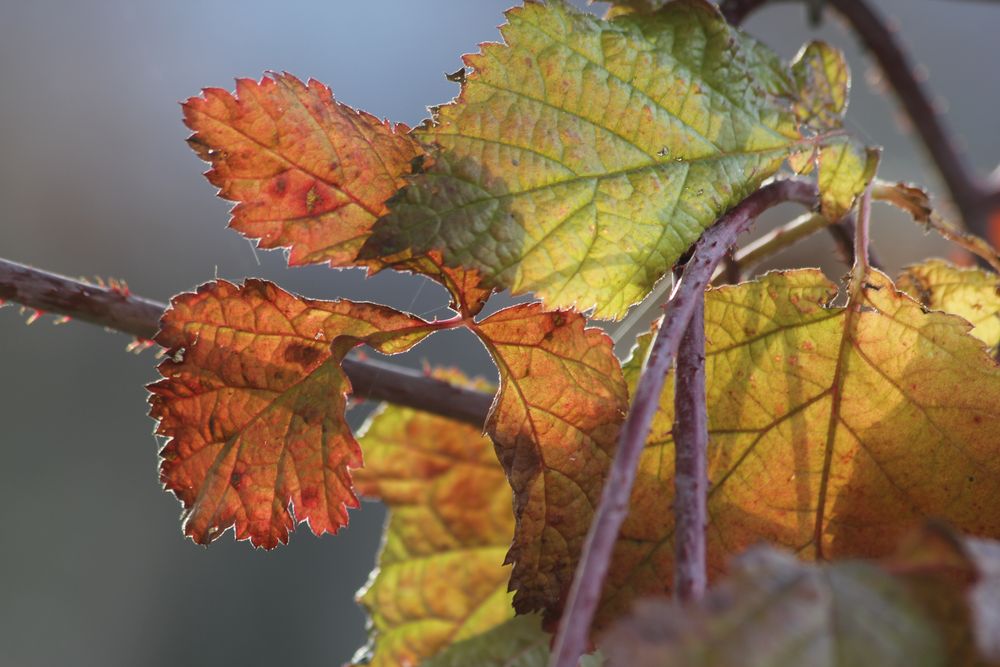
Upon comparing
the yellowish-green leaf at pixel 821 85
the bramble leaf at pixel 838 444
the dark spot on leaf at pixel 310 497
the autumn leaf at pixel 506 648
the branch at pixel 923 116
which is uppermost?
the branch at pixel 923 116

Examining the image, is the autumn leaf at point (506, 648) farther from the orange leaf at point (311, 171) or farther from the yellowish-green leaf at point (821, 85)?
the yellowish-green leaf at point (821, 85)

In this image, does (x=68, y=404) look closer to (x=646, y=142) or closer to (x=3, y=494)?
(x=3, y=494)

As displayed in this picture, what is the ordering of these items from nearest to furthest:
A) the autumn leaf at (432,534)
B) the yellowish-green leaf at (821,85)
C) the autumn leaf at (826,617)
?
the autumn leaf at (826,617) → the yellowish-green leaf at (821,85) → the autumn leaf at (432,534)

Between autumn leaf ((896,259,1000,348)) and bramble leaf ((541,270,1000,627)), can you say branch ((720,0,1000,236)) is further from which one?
bramble leaf ((541,270,1000,627))

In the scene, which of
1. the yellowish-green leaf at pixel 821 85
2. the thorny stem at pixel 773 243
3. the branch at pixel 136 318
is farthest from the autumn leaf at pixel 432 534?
the yellowish-green leaf at pixel 821 85

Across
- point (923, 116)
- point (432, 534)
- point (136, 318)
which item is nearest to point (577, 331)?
point (136, 318)

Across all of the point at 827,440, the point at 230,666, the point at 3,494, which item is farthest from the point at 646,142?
the point at 3,494

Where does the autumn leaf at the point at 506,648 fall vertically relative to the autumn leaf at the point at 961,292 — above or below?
below
